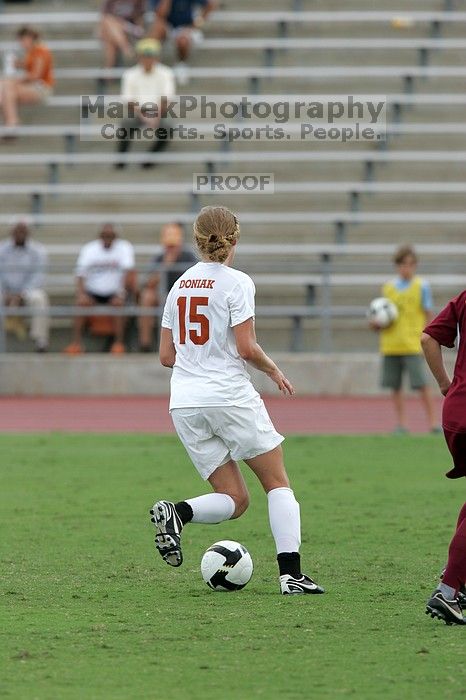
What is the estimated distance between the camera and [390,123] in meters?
23.7

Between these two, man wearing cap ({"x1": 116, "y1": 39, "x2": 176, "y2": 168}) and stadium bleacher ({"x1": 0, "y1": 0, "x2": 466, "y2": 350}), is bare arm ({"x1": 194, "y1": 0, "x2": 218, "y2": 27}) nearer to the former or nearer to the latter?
stadium bleacher ({"x1": 0, "y1": 0, "x2": 466, "y2": 350})

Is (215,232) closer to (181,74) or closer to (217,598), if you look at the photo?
(217,598)

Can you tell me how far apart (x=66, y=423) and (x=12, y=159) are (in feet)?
27.4

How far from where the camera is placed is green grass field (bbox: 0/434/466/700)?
5289 mm

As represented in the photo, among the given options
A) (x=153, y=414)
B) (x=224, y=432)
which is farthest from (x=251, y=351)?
(x=153, y=414)

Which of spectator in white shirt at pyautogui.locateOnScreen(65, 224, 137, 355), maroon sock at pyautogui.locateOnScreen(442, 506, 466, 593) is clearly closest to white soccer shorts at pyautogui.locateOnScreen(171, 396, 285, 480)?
maroon sock at pyautogui.locateOnScreen(442, 506, 466, 593)

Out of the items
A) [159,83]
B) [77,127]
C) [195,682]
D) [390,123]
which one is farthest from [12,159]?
[195,682]

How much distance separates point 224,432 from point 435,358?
1206mm

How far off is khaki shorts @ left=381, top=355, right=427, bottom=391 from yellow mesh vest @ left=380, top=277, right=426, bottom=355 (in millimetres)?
72

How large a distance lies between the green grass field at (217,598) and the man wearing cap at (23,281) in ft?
25.4

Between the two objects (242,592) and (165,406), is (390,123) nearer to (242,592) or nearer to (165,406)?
(165,406)

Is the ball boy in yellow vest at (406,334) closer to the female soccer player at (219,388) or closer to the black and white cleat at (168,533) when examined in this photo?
the female soccer player at (219,388)

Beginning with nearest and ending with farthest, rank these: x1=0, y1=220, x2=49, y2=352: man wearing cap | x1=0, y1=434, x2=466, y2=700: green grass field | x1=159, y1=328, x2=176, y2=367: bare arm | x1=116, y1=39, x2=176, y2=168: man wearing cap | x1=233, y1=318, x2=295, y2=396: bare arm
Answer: x1=0, y1=434, x2=466, y2=700: green grass field → x1=233, y1=318, x2=295, y2=396: bare arm → x1=159, y1=328, x2=176, y2=367: bare arm → x1=0, y1=220, x2=49, y2=352: man wearing cap → x1=116, y1=39, x2=176, y2=168: man wearing cap

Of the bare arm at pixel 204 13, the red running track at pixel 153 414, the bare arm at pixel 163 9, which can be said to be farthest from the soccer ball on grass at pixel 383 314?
the bare arm at pixel 204 13
